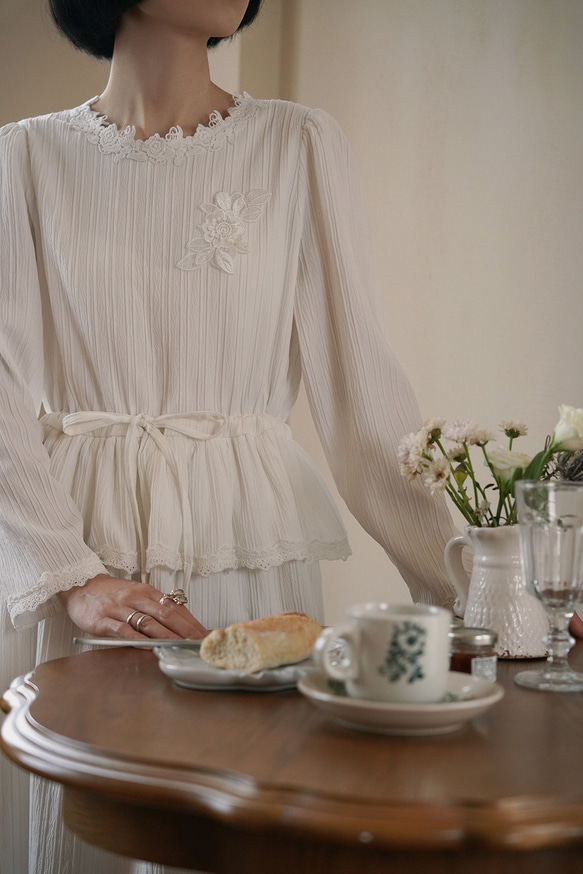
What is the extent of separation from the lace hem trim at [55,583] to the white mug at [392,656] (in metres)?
0.51

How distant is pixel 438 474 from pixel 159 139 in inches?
26.0

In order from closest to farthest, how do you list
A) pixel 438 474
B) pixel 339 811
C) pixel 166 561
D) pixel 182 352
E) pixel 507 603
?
1. pixel 339 811
2. pixel 507 603
3. pixel 438 474
4. pixel 166 561
5. pixel 182 352

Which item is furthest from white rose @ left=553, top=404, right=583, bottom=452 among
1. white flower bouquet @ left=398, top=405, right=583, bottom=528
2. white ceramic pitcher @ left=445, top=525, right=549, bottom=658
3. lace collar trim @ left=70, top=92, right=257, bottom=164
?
lace collar trim @ left=70, top=92, right=257, bottom=164

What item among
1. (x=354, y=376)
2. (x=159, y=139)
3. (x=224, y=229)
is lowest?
(x=354, y=376)

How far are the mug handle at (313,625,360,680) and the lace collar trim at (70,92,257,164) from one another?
2.85 feet

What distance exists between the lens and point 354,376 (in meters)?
1.22

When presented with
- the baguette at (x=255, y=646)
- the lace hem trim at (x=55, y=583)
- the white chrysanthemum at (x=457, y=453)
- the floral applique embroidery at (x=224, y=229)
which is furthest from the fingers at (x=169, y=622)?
the floral applique embroidery at (x=224, y=229)

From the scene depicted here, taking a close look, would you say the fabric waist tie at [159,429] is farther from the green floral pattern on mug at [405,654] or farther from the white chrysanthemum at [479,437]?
the green floral pattern on mug at [405,654]

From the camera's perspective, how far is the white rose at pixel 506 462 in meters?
0.92

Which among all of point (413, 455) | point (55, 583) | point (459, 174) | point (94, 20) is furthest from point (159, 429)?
point (459, 174)

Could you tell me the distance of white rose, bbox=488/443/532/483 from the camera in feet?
3.02

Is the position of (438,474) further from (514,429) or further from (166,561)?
(166,561)

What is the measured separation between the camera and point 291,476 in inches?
49.1

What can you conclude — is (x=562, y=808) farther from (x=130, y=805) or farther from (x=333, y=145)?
(x=333, y=145)
